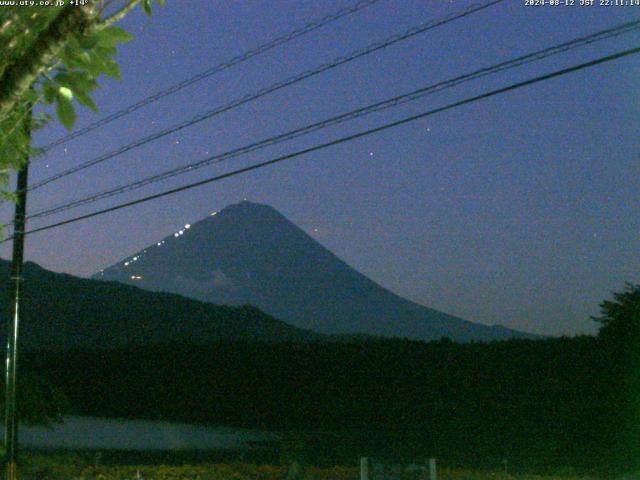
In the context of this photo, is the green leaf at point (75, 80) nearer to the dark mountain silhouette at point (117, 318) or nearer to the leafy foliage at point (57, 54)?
the leafy foliage at point (57, 54)

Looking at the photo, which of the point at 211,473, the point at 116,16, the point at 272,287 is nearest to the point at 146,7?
the point at 116,16

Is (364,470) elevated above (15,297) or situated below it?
below

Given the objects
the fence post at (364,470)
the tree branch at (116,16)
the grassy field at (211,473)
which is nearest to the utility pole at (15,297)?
the grassy field at (211,473)

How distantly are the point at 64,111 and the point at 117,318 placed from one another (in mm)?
70562

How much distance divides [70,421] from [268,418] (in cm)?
840

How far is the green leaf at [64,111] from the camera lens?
4.25 meters

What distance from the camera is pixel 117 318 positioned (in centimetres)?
7300

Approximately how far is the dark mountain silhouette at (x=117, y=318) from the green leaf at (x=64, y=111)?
62.1 m

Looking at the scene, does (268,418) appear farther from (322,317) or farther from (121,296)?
(322,317)

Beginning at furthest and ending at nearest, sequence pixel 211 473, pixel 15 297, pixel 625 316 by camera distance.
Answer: pixel 625 316 → pixel 211 473 → pixel 15 297

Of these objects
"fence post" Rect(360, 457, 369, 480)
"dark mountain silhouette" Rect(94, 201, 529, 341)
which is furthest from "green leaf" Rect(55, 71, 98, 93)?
"dark mountain silhouette" Rect(94, 201, 529, 341)

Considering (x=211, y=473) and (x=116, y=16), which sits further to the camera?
(x=211, y=473)

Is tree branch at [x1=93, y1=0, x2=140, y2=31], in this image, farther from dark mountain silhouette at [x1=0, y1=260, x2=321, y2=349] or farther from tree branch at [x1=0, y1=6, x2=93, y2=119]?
dark mountain silhouette at [x1=0, y1=260, x2=321, y2=349]

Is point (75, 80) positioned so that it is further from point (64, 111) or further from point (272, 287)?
point (272, 287)
